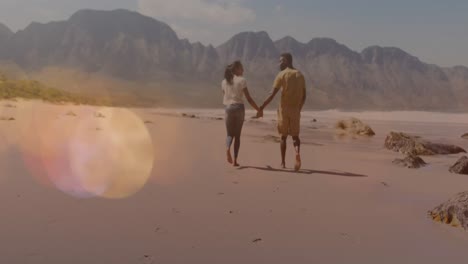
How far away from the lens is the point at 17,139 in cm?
948

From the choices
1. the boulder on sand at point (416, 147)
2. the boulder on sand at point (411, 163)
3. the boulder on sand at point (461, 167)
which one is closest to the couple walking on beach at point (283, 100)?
the boulder on sand at point (411, 163)

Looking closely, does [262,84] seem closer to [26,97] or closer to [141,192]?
[26,97]

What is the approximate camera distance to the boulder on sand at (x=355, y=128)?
60.6ft

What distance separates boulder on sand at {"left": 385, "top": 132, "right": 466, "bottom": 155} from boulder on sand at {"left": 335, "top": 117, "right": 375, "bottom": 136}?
20.6 feet

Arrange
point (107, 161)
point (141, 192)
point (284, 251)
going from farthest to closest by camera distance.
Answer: point (107, 161), point (141, 192), point (284, 251)

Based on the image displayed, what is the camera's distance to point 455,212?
418cm

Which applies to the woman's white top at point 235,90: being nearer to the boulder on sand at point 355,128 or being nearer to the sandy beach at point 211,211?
the sandy beach at point 211,211

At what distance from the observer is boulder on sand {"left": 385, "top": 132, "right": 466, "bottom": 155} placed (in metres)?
10.9

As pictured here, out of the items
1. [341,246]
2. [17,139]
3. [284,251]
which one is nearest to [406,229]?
[341,246]

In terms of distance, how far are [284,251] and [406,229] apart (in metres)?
1.32

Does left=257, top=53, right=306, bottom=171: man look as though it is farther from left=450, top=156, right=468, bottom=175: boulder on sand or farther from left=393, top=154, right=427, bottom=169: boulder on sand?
left=450, top=156, right=468, bottom=175: boulder on sand

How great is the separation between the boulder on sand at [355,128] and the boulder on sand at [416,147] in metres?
6.27

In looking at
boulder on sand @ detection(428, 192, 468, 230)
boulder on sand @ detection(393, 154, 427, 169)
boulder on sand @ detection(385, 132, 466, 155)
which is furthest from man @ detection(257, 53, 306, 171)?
boulder on sand @ detection(385, 132, 466, 155)

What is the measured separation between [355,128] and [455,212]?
1508 centimetres
